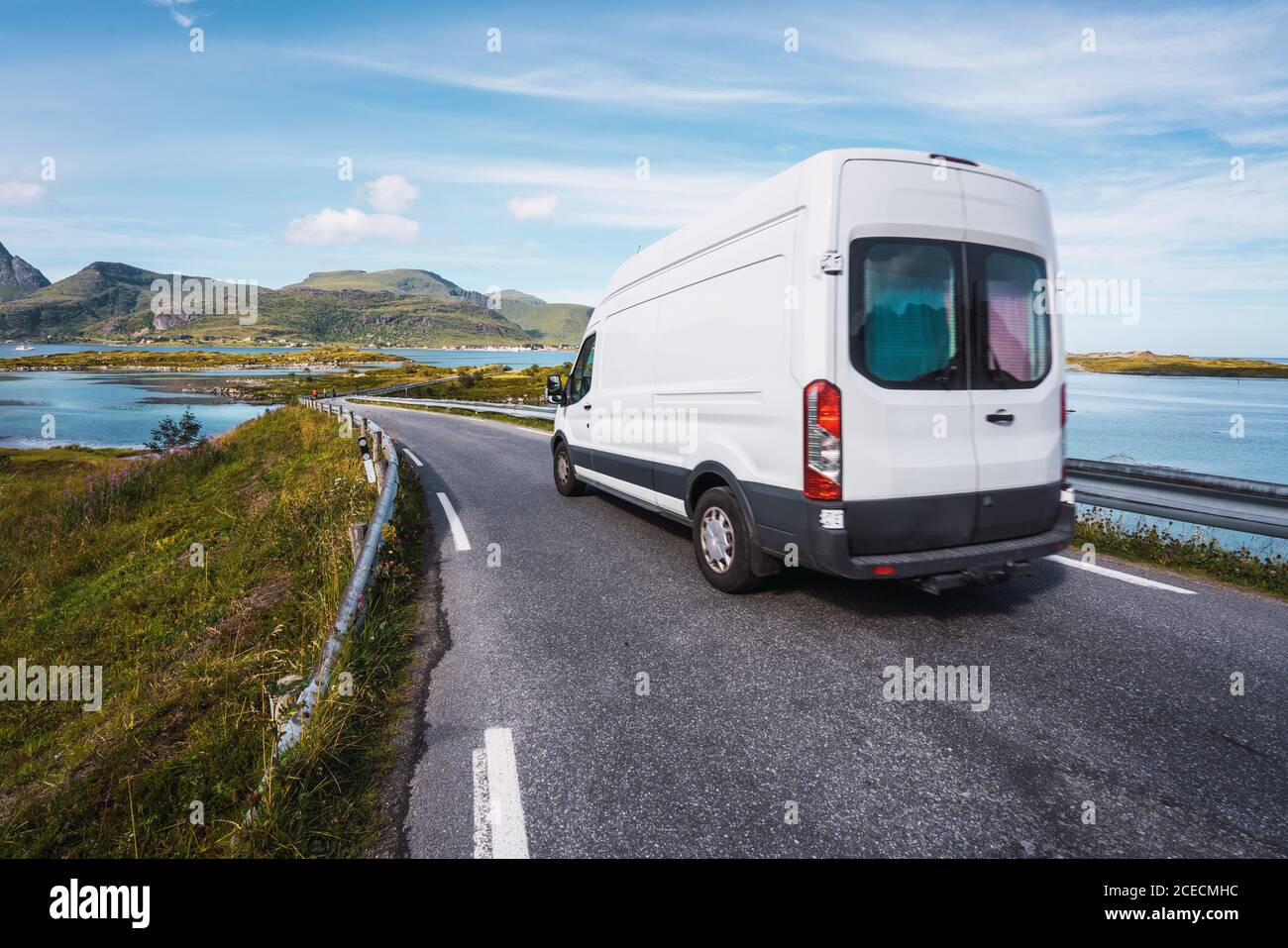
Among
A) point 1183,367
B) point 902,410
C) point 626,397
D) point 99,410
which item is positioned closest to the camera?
point 902,410

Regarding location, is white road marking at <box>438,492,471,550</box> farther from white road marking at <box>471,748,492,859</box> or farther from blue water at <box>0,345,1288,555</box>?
blue water at <box>0,345,1288,555</box>

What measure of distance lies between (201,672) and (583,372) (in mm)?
5295

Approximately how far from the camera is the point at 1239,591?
5.21 m

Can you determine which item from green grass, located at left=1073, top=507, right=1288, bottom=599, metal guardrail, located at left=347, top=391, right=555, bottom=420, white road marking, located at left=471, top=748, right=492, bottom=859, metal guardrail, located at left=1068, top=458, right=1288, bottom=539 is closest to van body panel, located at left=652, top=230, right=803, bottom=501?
white road marking, located at left=471, top=748, right=492, bottom=859

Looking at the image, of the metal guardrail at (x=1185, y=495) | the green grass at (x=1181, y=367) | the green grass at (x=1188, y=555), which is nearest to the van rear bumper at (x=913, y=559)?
the metal guardrail at (x=1185, y=495)

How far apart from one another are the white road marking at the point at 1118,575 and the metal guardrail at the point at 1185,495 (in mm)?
614

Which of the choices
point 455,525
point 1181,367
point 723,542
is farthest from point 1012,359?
point 1181,367

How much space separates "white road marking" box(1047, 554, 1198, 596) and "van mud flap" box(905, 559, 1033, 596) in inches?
54.5

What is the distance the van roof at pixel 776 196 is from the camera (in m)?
4.00

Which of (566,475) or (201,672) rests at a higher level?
(566,475)

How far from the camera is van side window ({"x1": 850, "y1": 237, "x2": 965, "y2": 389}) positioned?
13.0 feet

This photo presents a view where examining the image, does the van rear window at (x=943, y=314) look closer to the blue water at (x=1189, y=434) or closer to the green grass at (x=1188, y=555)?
the green grass at (x=1188, y=555)

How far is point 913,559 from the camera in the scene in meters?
4.02

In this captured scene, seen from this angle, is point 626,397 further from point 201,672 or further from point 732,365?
point 201,672
